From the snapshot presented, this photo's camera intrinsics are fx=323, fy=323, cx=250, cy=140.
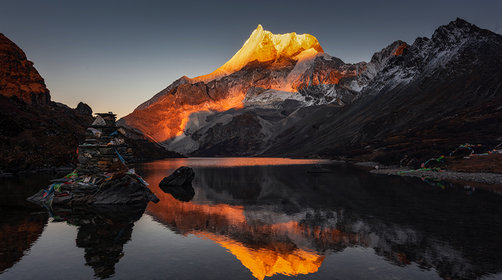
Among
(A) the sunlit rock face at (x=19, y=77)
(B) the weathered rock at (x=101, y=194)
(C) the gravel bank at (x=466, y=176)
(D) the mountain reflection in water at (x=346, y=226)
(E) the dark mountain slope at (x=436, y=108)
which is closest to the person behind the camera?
(D) the mountain reflection in water at (x=346, y=226)

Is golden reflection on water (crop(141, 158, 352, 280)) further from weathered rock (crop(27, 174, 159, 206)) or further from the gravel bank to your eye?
the gravel bank

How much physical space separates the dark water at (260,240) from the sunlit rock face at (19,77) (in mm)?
129453

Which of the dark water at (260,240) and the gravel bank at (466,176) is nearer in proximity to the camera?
the dark water at (260,240)

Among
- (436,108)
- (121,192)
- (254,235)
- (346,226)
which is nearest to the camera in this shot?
(254,235)

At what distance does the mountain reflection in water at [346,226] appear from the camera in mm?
15914

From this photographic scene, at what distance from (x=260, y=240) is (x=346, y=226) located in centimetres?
727

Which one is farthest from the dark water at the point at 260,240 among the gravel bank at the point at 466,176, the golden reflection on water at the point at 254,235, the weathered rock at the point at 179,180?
the gravel bank at the point at 466,176

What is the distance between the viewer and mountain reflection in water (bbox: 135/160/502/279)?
1591 centimetres

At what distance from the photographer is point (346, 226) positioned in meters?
23.5

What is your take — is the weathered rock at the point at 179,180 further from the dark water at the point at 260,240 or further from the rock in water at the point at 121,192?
the dark water at the point at 260,240

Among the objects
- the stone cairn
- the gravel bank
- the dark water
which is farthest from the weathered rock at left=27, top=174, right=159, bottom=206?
the gravel bank

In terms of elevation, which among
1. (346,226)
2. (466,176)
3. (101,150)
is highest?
(101,150)

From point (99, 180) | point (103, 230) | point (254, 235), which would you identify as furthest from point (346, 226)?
point (99, 180)

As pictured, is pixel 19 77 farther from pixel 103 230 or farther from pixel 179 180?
pixel 103 230
